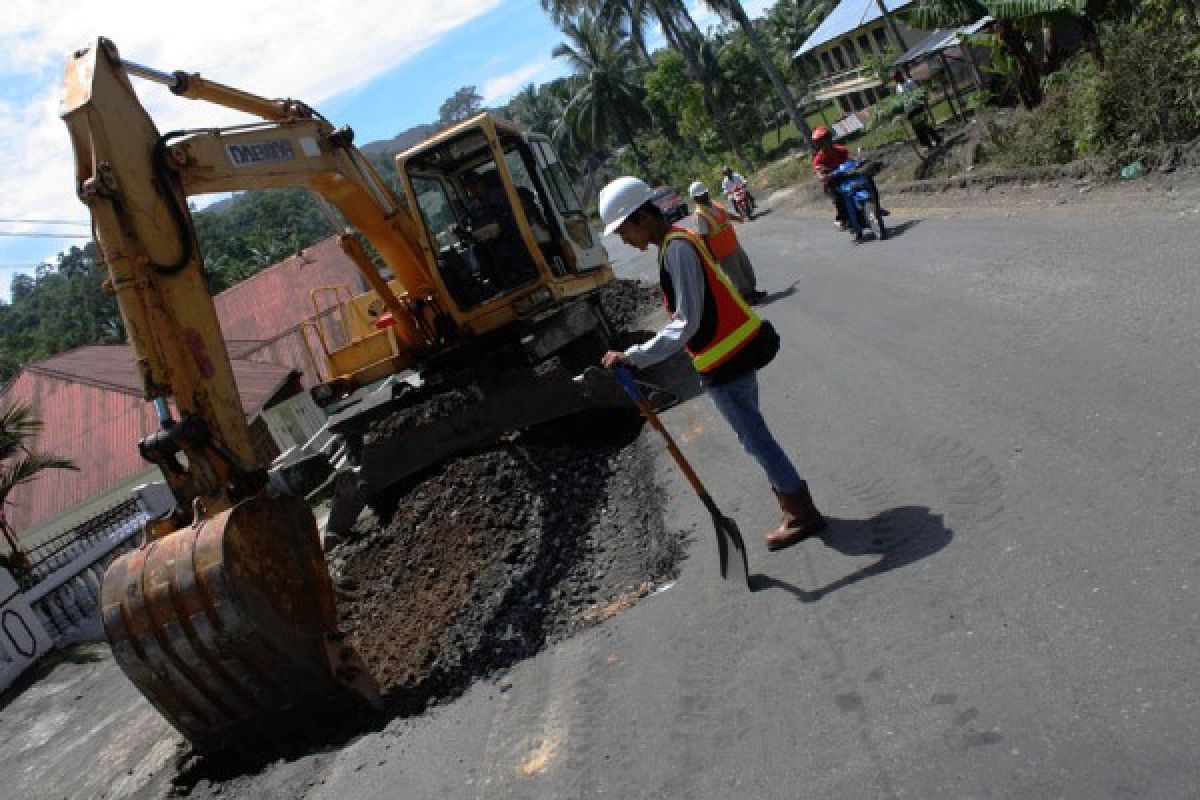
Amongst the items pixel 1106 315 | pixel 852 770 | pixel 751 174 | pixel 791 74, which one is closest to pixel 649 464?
pixel 1106 315

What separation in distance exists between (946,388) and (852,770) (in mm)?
4176

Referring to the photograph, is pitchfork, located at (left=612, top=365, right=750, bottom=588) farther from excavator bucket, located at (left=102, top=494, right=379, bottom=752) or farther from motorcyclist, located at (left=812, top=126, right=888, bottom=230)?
motorcyclist, located at (left=812, top=126, right=888, bottom=230)

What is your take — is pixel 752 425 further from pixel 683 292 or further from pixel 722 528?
pixel 683 292

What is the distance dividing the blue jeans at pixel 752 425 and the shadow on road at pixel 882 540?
0.36 meters

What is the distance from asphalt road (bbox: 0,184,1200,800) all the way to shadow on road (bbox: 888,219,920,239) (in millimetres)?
6947

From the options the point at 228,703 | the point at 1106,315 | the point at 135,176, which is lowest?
the point at 1106,315

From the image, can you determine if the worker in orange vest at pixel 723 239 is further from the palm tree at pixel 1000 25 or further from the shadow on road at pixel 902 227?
the palm tree at pixel 1000 25

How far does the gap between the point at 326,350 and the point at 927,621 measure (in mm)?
8556

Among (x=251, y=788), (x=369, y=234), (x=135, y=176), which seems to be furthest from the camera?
(x=369, y=234)

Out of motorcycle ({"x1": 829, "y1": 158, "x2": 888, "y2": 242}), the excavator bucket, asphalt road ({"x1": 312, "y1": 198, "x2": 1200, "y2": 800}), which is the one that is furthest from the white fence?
motorcycle ({"x1": 829, "y1": 158, "x2": 888, "y2": 242})

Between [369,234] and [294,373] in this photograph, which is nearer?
[369,234]

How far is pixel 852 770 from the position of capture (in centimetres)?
368

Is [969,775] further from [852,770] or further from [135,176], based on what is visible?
[135,176]

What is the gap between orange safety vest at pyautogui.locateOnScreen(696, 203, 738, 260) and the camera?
12.4 meters
